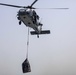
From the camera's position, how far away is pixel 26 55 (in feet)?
25.3

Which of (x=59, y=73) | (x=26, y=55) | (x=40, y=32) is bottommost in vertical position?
(x=59, y=73)

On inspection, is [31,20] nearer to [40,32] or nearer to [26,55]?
[40,32]

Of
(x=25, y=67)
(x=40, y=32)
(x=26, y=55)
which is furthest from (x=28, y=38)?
(x=25, y=67)

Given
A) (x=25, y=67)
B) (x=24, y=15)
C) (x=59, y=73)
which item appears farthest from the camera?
(x=59, y=73)

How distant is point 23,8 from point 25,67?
5.28 feet

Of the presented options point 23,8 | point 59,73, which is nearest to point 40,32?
point 23,8

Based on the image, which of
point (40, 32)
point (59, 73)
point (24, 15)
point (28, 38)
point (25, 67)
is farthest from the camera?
point (59, 73)

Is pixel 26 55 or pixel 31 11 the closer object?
pixel 31 11

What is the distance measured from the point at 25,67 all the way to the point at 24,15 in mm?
1511

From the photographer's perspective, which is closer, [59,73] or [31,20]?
[31,20]

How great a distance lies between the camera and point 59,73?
8.10 meters

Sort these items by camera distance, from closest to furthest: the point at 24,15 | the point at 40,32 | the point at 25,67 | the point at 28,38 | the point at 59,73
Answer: the point at 24,15, the point at 25,67, the point at 40,32, the point at 28,38, the point at 59,73

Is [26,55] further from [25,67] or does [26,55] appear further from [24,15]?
[24,15]

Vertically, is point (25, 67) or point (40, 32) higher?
point (40, 32)
